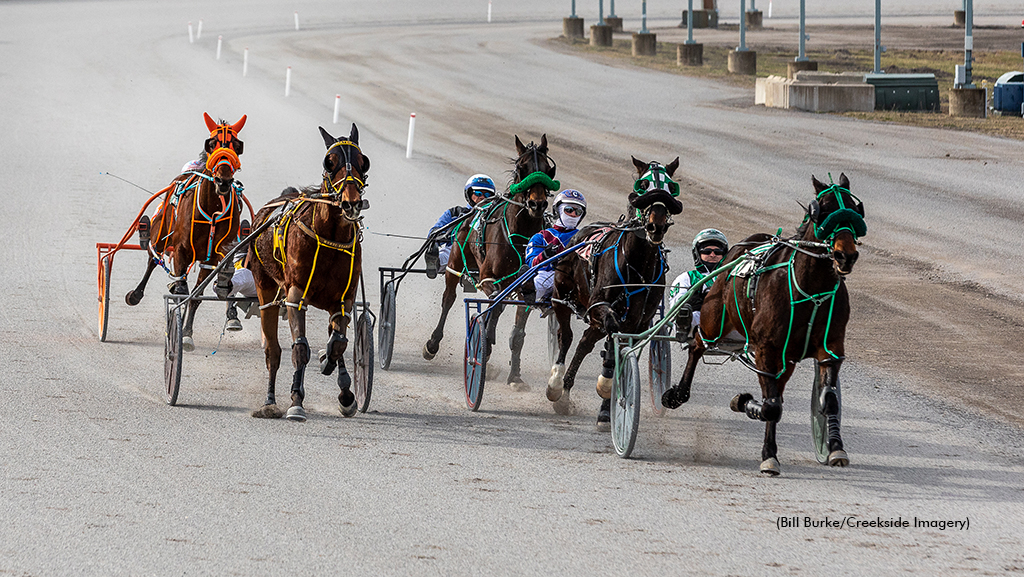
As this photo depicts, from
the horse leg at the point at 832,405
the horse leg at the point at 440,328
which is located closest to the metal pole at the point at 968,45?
the horse leg at the point at 440,328

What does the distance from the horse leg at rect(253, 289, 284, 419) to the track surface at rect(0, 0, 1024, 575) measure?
176 millimetres

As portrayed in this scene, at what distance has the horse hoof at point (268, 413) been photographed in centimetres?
911

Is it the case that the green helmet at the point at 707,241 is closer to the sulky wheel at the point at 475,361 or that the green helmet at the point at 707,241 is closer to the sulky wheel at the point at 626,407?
the sulky wheel at the point at 626,407

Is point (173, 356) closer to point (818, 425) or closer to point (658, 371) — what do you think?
point (658, 371)

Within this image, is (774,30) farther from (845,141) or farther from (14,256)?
(14,256)

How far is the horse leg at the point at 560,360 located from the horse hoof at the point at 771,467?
2.13 m

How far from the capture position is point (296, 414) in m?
8.99

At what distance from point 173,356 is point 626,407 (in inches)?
150

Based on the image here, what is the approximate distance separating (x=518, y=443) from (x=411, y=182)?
Answer: 1447 cm

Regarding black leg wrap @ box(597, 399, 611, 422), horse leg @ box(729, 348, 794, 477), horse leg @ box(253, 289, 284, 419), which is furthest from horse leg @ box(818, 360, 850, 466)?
horse leg @ box(253, 289, 284, 419)

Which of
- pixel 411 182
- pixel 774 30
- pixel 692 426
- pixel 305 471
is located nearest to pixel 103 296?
pixel 305 471

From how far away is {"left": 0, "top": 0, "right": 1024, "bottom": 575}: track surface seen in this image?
636 centimetres

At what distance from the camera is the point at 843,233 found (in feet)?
22.0

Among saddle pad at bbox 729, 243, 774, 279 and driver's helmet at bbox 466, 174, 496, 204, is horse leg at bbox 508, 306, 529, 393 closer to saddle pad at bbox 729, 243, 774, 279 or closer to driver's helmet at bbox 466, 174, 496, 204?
driver's helmet at bbox 466, 174, 496, 204
